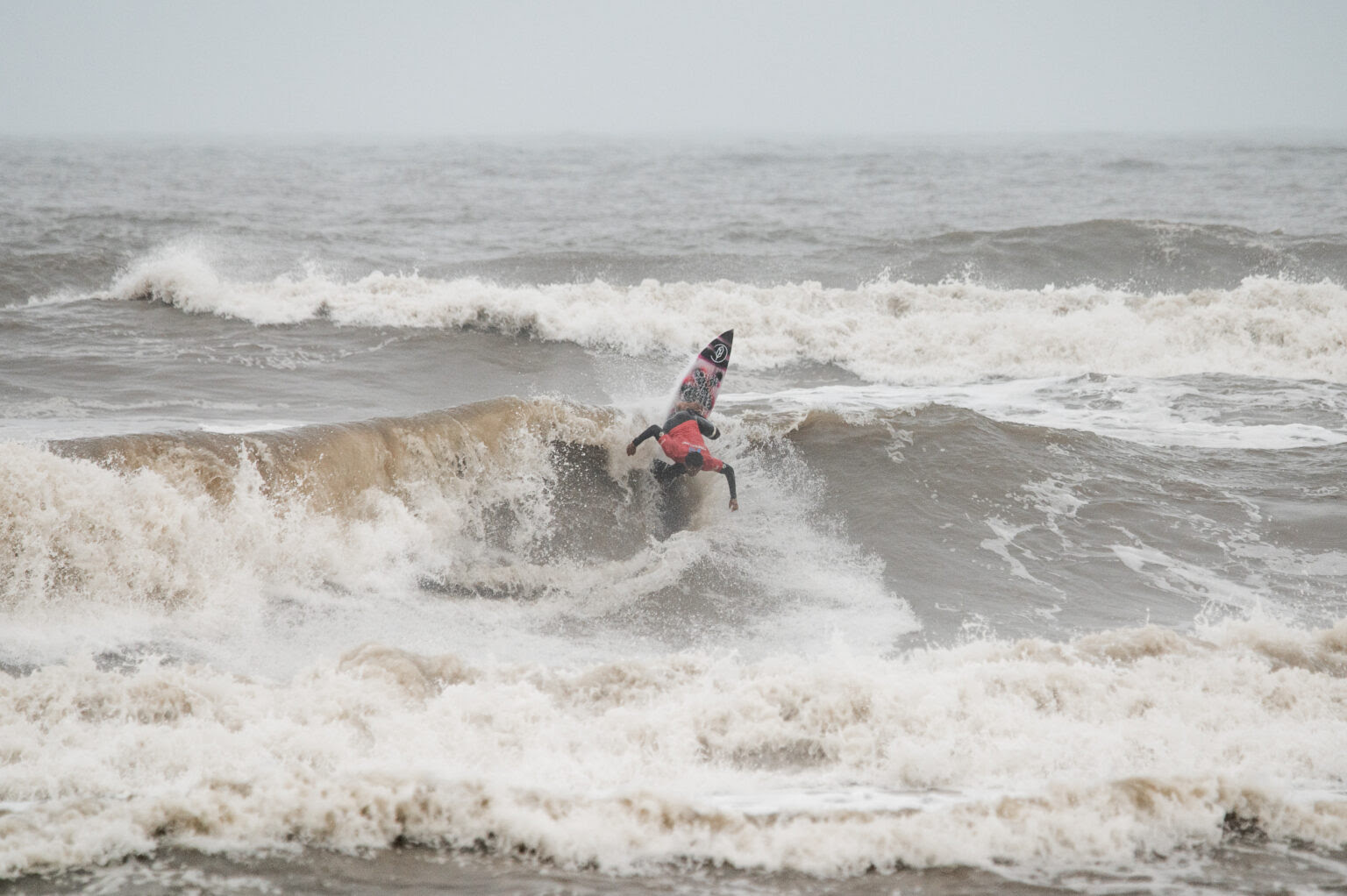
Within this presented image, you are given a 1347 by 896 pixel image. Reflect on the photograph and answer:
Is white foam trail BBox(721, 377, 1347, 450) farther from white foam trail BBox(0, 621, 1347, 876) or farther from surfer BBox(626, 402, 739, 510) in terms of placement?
white foam trail BBox(0, 621, 1347, 876)

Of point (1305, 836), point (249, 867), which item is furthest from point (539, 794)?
point (1305, 836)

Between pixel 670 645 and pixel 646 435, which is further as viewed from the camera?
pixel 646 435

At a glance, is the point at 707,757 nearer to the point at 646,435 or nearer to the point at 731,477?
the point at 731,477

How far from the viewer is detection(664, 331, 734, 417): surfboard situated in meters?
10.3

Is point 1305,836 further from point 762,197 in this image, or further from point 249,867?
point 762,197

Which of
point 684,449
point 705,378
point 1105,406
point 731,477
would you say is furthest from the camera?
point 1105,406

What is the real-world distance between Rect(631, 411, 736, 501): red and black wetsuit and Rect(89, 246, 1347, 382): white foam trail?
524 cm

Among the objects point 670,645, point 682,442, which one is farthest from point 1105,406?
point 670,645

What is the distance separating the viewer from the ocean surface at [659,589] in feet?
13.6

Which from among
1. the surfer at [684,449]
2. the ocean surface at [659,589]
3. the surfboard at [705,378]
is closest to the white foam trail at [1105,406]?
the ocean surface at [659,589]

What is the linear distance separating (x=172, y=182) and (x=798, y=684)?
36.8m

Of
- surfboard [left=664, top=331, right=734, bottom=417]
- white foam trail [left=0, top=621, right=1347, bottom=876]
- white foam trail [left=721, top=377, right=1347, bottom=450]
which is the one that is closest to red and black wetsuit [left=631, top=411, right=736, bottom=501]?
surfboard [left=664, top=331, right=734, bottom=417]

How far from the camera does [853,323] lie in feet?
52.8

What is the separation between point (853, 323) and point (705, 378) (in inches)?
248
